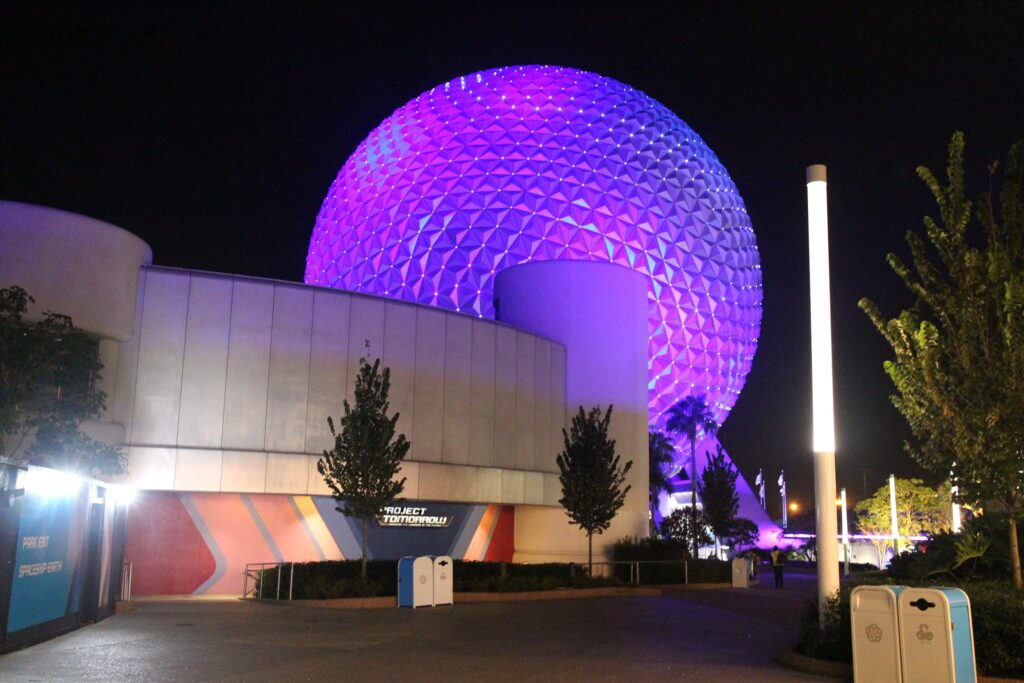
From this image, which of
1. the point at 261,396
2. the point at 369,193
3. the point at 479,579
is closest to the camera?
the point at 479,579

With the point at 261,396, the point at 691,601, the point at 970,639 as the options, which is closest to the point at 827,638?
the point at 970,639

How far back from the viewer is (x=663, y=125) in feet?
137

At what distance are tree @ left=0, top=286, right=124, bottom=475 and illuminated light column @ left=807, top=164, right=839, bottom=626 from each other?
14.4 m

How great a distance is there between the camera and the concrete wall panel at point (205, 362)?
995 inches

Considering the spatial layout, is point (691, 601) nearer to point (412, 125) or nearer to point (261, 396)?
point (261, 396)

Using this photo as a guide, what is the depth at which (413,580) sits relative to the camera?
68.4 feet

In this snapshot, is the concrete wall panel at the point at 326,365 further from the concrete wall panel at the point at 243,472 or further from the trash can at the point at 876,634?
the trash can at the point at 876,634

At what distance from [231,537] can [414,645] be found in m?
14.0

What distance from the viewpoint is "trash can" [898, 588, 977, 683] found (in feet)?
32.5

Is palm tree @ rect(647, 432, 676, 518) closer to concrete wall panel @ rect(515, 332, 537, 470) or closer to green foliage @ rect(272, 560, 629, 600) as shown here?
concrete wall panel @ rect(515, 332, 537, 470)

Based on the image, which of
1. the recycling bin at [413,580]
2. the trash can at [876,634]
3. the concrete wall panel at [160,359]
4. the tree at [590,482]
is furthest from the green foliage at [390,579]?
the trash can at [876,634]

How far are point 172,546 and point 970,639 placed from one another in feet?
67.1

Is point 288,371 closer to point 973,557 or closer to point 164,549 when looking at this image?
point 164,549

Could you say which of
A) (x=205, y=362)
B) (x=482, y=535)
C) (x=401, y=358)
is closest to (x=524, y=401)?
(x=482, y=535)
